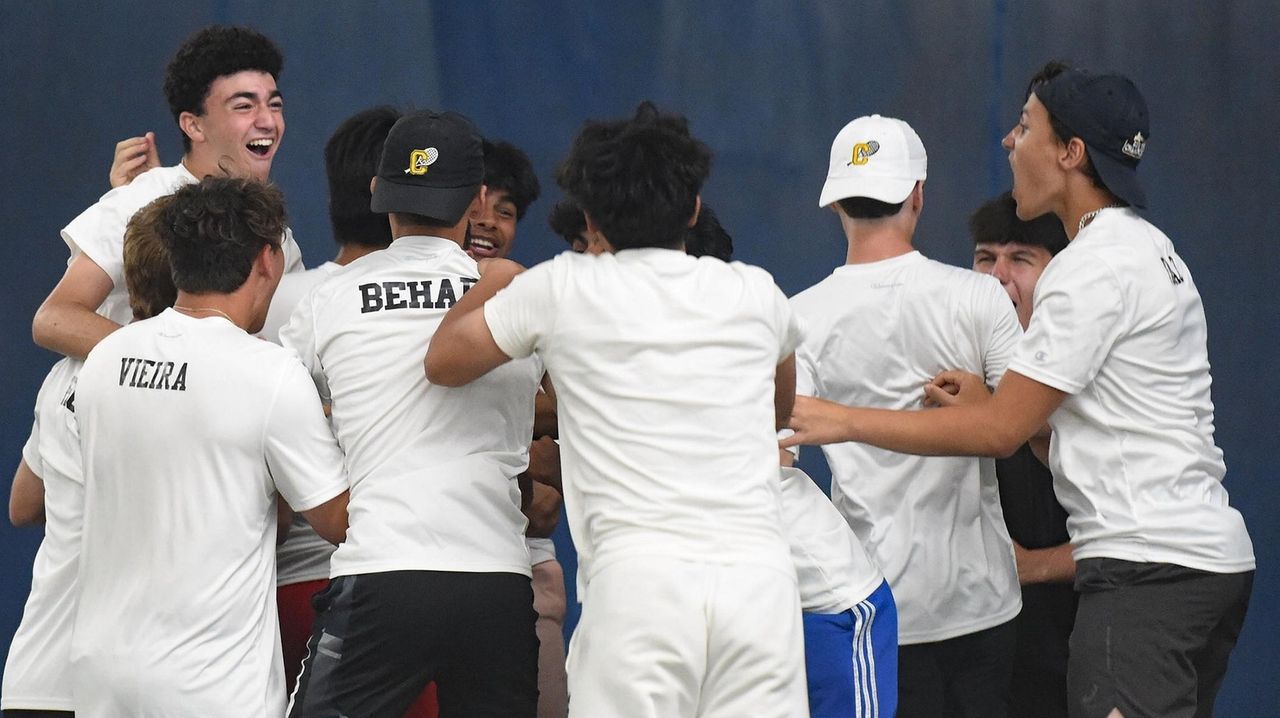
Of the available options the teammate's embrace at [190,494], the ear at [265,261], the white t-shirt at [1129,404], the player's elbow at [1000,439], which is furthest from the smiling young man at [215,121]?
the white t-shirt at [1129,404]

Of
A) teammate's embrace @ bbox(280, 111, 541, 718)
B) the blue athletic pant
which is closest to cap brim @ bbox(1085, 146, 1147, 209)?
the blue athletic pant

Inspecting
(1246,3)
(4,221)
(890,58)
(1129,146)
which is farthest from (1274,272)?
(4,221)

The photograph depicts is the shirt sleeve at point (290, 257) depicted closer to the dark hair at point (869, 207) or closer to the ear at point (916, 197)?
the dark hair at point (869, 207)

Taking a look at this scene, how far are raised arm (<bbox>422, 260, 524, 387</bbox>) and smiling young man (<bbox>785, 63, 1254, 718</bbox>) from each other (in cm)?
65

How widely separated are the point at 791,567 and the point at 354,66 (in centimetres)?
333

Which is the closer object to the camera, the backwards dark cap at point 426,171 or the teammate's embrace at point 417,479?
the teammate's embrace at point 417,479

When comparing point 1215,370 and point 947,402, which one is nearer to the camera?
point 947,402

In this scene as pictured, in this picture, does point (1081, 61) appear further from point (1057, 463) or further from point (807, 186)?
point (1057, 463)

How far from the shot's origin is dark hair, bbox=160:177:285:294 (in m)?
2.79

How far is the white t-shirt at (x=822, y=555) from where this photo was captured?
2889mm

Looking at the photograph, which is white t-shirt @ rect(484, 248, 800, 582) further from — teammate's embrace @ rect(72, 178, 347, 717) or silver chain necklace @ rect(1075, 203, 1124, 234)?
silver chain necklace @ rect(1075, 203, 1124, 234)

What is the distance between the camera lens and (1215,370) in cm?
510

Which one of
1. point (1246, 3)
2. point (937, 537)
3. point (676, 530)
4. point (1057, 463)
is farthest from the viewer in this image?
point (1246, 3)

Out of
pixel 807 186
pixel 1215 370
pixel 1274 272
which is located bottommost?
pixel 1215 370
